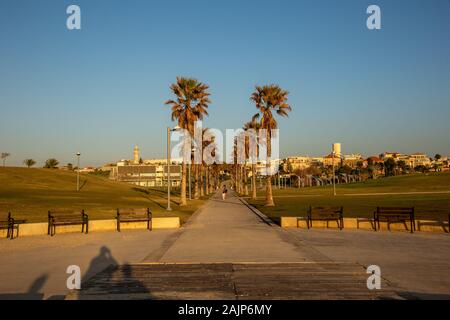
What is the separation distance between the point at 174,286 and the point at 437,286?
18.4 feet

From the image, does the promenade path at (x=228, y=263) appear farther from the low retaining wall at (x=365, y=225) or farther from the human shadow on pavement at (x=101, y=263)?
the low retaining wall at (x=365, y=225)

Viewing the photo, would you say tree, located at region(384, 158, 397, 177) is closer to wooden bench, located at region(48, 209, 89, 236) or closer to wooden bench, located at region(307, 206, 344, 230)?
wooden bench, located at region(307, 206, 344, 230)

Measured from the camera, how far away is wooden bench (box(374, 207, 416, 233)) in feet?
61.9

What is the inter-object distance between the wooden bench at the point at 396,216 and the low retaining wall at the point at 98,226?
9837 millimetres

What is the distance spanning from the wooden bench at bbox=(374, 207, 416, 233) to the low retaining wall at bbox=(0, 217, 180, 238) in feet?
32.3

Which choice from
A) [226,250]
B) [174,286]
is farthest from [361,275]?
[226,250]

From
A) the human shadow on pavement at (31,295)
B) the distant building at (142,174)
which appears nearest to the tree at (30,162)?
the distant building at (142,174)

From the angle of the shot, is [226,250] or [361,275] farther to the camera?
[226,250]

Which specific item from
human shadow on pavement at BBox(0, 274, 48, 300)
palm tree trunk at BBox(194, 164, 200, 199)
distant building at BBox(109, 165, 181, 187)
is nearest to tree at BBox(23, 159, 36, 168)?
distant building at BBox(109, 165, 181, 187)
